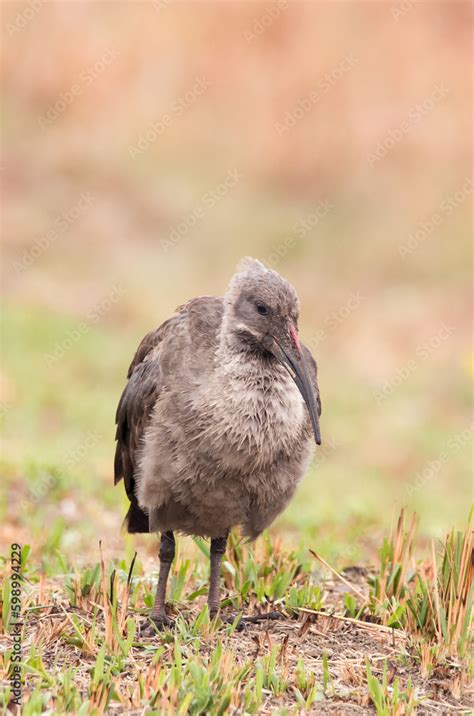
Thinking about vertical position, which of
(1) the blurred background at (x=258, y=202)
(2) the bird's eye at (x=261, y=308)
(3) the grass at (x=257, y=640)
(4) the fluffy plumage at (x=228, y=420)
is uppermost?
(1) the blurred background at (x=258, y=202)

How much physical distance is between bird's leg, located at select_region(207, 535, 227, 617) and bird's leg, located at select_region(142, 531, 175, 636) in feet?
0.65

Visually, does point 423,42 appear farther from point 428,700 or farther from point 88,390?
point 428,700

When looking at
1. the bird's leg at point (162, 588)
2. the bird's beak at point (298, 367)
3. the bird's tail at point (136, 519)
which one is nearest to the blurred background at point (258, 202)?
the bird's tail at point (136, 519)

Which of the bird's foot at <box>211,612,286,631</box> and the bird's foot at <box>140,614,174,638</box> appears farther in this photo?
the bird's foot at <box>211,612,286,631</box>

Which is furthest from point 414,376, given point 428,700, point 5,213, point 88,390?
point 428,700

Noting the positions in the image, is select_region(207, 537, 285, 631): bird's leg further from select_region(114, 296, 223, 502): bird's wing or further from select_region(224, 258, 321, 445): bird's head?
select_region(224, 258, 321, 445): bird's head

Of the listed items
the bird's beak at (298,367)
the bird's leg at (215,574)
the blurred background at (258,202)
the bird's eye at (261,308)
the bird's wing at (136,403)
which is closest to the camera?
the bird's beak at (298,367)

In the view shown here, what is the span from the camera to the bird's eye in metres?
4.55

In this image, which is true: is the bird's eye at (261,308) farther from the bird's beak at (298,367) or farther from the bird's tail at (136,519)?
the bird's tail at (136,519)

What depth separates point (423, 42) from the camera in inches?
774

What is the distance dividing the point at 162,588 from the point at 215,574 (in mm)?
252

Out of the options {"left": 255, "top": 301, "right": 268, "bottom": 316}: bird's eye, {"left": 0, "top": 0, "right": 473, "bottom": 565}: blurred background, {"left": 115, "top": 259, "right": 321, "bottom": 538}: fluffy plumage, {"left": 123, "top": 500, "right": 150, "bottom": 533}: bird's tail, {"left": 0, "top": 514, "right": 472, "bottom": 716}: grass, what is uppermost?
{"left": 0, "top": 0, "right": 473, "bottom": 565}: blurred background

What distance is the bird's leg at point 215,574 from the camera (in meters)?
4.72

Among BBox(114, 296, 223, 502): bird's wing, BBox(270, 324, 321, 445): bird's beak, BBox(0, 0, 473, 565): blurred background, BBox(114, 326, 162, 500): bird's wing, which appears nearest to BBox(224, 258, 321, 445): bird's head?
BBox(270, 324, 321, 445): bird's beak
